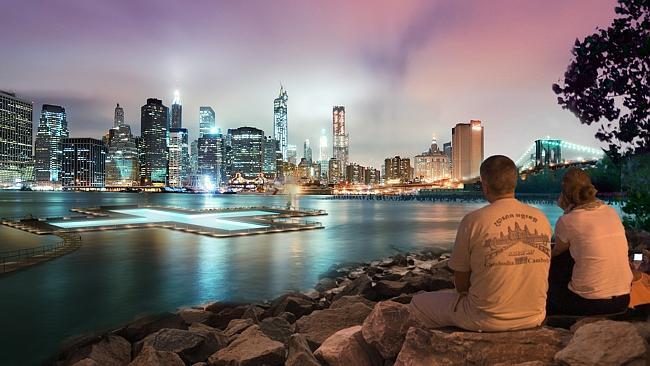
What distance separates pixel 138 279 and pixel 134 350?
31.1ft

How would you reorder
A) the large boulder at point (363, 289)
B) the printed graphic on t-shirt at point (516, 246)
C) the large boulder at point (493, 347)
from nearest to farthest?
the printed graphic on t-shirt at point (516, 246), the large boulder at point (493, 347), the large boulder at point (363, 289)

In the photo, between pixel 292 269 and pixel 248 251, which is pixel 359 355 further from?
pixel 248 251

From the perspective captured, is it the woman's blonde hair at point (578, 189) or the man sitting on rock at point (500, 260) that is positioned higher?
the woman's blonde hair at point (578, 189)

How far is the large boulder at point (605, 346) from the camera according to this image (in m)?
3.54

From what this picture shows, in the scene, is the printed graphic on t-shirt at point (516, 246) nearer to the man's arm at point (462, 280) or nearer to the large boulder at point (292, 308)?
the man's arm at point (462, 280)

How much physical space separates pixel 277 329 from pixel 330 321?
1122 millimetres

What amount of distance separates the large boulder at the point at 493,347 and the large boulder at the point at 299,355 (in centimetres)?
131

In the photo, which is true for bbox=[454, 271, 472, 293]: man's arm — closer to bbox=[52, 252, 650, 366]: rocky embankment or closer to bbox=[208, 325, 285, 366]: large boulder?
bbox=[52, 252, 650, 366]: rocky embankment

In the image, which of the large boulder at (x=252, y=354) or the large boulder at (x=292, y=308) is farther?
the large boulder at (x=292, y=308)

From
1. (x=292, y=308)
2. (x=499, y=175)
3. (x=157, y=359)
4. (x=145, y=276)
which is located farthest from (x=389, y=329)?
(x=145, y=276)

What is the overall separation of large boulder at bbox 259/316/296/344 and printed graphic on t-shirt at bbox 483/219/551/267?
4.06m

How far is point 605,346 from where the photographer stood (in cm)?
360

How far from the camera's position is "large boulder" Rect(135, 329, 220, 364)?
6.05 m

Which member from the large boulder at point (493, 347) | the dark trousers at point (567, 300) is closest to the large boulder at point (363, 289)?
the dark trousers at point (567, 300)
